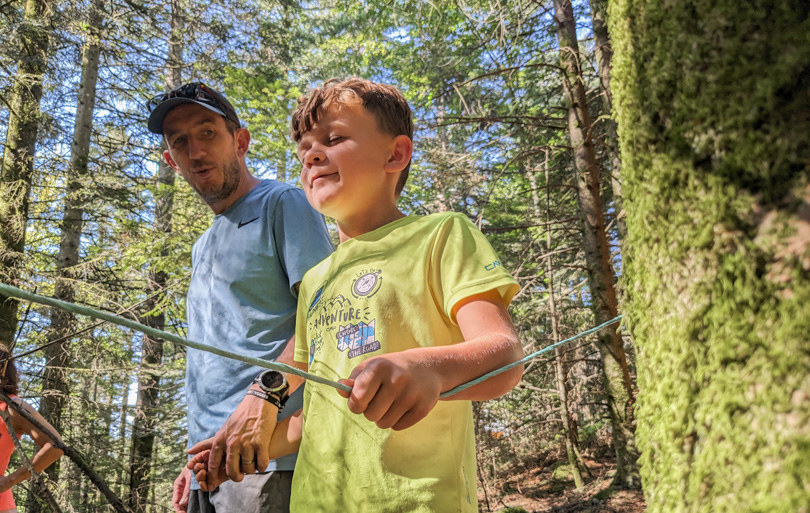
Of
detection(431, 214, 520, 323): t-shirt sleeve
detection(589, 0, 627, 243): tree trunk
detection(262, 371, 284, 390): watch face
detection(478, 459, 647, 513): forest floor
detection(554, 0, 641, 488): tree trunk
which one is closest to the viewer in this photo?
detection(431, 214, 520, 323): t-shirt sleeve

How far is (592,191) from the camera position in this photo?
6.67m

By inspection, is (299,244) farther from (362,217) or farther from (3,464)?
(3,464)

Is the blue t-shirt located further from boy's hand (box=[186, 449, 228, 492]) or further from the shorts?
boy's hand (box=[186, 449, 228, 492])

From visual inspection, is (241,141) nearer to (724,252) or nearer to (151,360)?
(724,252)

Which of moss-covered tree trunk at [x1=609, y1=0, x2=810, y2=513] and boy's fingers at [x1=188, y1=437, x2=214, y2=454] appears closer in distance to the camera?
moss-covered tree trunk at [x1=609, y1=0, x2=810, y2=513]

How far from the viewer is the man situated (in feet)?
7.01

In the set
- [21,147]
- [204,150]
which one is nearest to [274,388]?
[204,150]

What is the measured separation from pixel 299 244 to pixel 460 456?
48.2 inches

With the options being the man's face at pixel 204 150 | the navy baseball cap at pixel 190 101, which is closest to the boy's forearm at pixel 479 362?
the man's face at pixel 204 150

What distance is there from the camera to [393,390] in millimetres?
1024

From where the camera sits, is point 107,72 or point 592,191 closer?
point 592,191

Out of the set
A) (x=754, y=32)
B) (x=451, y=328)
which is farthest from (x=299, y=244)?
(x=754, y=32)

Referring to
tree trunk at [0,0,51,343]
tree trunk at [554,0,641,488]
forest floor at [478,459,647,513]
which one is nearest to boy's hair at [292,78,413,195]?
tree trunk at [554,0,641,488]

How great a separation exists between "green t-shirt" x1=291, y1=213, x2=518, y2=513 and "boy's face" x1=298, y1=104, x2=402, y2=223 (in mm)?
124
